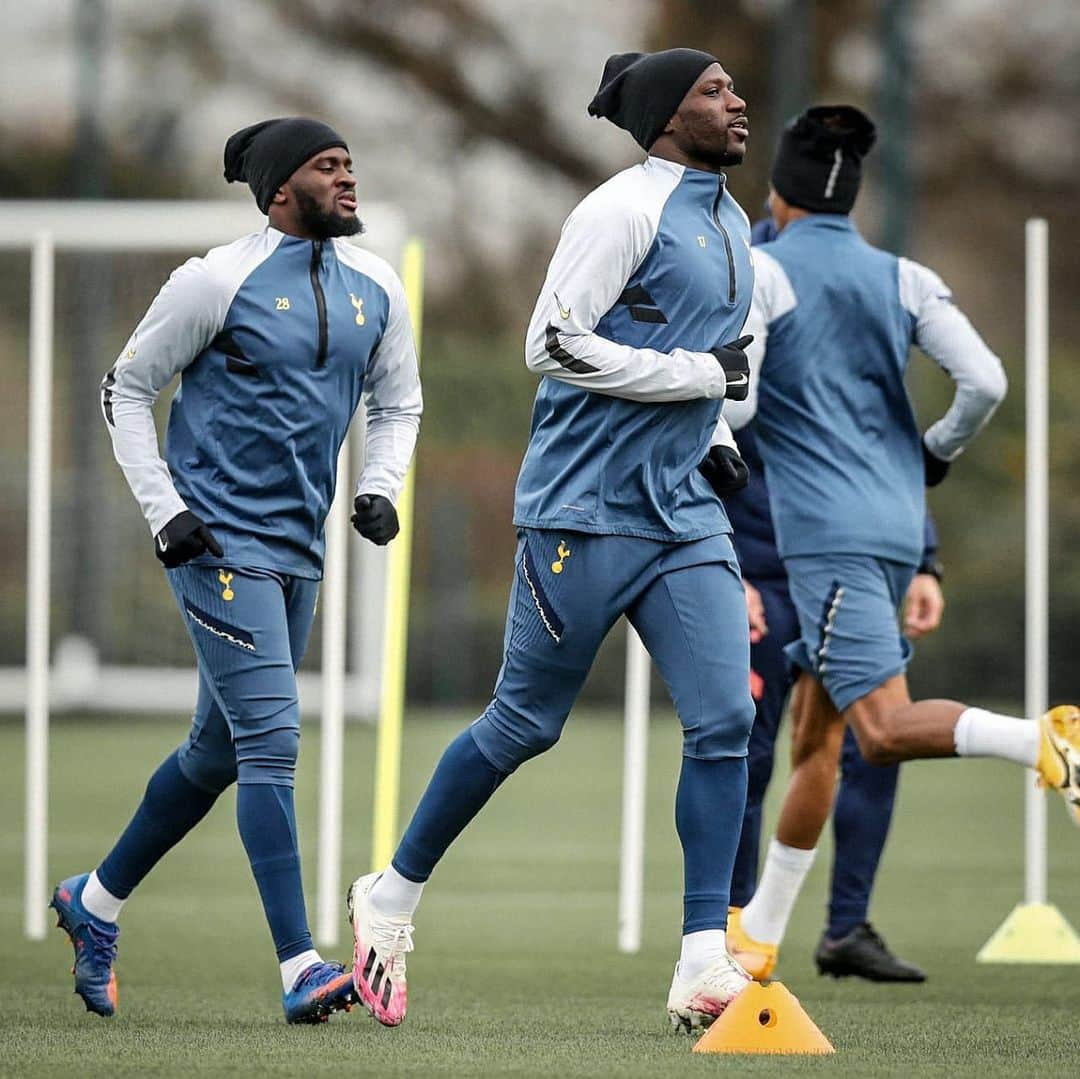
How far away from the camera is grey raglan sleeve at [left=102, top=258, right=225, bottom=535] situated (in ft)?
16.7

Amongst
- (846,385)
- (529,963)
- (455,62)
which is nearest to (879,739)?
(846,385)

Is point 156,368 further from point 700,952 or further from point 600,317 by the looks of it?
point 700,952

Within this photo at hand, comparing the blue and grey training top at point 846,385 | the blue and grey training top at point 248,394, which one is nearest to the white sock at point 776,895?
the blue and grey training top at point 846,385

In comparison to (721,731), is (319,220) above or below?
above

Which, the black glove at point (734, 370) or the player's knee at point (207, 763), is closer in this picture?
the black glove at point (734, 370)

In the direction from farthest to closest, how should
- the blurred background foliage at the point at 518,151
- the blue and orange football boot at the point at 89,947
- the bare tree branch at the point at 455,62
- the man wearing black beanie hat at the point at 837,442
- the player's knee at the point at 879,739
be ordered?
the bare tree branch at the point at 455,62 < the blurred background foliage at the point at 518,151 < the man wearing black beanie hat at the point at 837,442 < the player's knee at the point at 879,739 < the blue and orange football boot at the point at 89,947

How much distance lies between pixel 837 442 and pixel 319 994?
1.85 m

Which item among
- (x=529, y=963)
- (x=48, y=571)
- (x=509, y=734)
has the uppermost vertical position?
(x=48, y=571)

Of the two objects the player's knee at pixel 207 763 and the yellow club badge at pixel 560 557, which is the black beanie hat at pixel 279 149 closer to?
the yellow club badge at pixel 560 557

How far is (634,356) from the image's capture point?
15.7 feet

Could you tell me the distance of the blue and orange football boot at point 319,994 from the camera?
5.04 metres

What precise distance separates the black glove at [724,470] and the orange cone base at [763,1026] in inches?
42.9

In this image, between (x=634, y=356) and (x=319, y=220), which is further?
(x=319, y=220)

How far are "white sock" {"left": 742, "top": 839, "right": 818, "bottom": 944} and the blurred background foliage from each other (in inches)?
496
